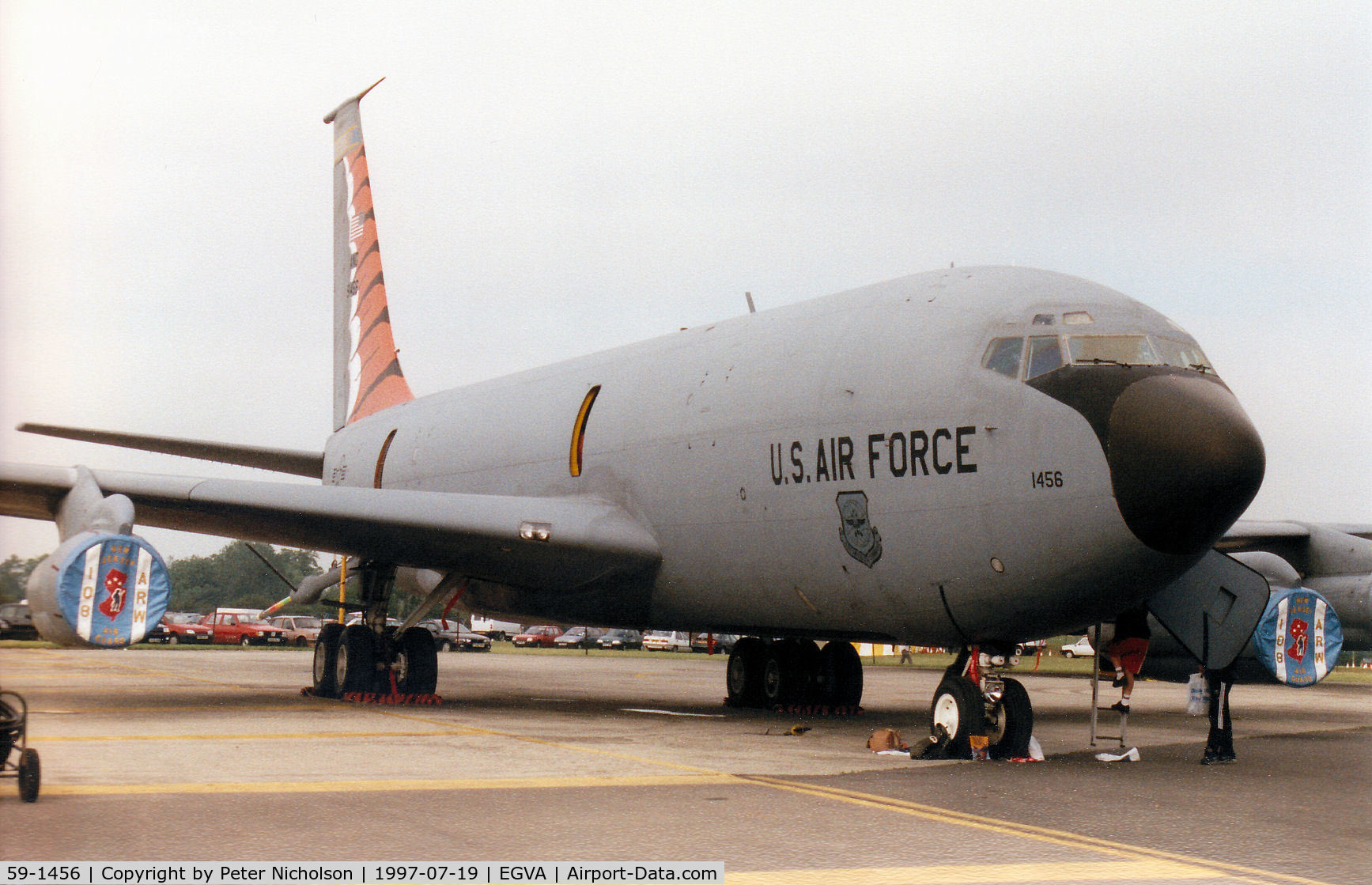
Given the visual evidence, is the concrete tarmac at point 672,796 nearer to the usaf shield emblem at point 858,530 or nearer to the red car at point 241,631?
the usaf shield emblem at point 858,530

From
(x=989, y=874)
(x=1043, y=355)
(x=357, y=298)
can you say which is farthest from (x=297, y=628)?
(x=989, y=874)

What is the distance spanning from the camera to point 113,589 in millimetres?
9719

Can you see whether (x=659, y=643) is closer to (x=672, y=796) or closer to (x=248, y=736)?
(x=248, y=736)

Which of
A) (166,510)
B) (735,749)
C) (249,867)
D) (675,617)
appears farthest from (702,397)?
(249,867)

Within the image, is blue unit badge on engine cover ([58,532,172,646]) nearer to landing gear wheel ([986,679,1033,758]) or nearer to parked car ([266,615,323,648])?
landing gear wheel ([986,679,1033,758])

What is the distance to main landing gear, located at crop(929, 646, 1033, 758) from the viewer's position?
10.5 metres

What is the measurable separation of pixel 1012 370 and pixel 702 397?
4.17 meters

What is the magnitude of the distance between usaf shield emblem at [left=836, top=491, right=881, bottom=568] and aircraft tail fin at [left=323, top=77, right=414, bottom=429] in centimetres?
1349

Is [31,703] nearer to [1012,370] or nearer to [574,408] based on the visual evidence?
[574,408]

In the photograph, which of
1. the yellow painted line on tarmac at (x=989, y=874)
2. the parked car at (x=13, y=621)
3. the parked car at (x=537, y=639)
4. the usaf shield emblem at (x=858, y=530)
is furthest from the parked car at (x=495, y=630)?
the yellow painted line on tarmac at (x=989, y=874)

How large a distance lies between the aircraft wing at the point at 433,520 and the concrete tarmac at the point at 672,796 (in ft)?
6.06

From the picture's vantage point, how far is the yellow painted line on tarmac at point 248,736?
11.0 metres

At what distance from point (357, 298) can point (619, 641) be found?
131ft
